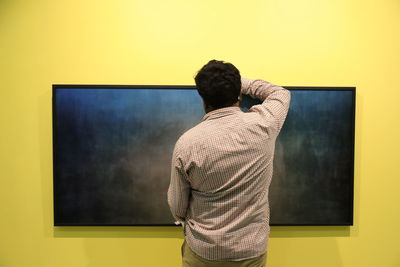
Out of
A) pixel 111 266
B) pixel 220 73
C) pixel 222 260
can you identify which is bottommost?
pixel 111 266

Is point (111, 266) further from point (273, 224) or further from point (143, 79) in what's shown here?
point (143, 79)

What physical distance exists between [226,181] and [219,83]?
353mm

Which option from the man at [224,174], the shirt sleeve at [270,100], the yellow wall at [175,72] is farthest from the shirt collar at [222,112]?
the yellow wall at [175,72]

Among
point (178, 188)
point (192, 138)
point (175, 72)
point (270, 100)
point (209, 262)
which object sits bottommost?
point (209, 262)

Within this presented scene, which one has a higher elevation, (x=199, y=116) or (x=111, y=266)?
(x=199, y=116)

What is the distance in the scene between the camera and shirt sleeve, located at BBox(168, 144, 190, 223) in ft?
3.56

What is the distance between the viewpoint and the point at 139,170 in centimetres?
153

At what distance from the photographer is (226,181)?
106cm

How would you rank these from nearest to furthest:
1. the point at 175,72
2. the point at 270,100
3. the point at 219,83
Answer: the point at 219,83
the point at 270,100
the point at 175,72

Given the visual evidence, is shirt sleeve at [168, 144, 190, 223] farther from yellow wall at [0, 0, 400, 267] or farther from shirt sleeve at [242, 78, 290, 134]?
yellow wall at [0, 0, 400, 267]

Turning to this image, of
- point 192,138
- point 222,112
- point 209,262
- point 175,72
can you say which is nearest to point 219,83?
point 222,112

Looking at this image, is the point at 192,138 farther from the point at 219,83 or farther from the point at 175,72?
the point at 175,72
